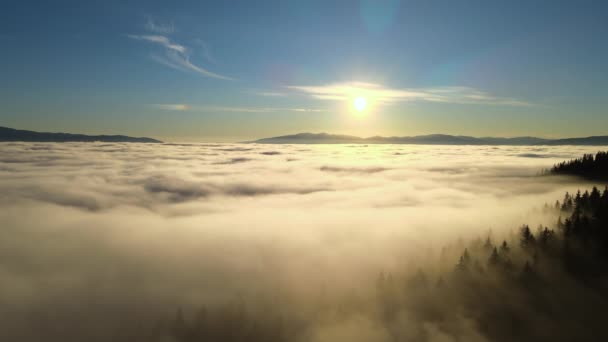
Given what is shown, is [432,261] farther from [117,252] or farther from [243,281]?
[117,252]

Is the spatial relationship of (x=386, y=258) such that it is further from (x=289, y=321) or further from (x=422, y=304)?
(x=289, y=321)

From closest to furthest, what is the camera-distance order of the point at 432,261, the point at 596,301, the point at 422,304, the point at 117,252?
the point at 596,301 → the point at 422,304 → the point at 432,261 → the point at 117,252

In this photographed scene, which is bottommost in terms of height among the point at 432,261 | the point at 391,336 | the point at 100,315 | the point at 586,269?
the point at 100,315

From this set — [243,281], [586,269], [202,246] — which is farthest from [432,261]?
[202,246]

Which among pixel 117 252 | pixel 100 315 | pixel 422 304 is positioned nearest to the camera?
pixel 422 304

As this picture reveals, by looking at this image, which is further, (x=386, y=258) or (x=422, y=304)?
(x=386, y=258)

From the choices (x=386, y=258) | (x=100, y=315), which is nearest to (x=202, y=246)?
(x=100, y=315)

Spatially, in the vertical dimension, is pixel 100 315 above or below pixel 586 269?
below

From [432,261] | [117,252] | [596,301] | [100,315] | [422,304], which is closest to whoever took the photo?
[596,301]

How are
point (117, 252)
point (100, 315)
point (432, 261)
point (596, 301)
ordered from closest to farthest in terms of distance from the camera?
point (596, 301) < point (432, 261) < point (100, 315) < point (117, 252)
